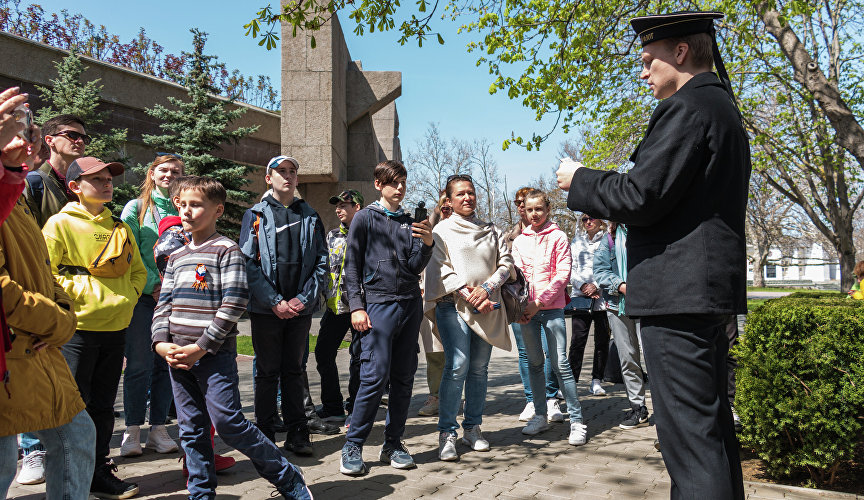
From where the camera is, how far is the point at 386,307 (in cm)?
462

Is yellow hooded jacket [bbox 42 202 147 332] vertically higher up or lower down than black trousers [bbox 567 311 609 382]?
higher up

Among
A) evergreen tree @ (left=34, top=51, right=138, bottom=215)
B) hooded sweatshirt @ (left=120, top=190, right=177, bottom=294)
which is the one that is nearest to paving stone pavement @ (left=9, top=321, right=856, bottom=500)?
hooded sweatshirt @ (left=120, top=190, right=177, bottom=294)

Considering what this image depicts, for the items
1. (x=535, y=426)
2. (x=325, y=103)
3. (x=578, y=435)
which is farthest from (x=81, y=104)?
(x=578, y=435)

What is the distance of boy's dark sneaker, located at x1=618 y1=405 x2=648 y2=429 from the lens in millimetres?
5914

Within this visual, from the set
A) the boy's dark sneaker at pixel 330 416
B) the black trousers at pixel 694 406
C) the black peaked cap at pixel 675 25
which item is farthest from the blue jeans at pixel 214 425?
the black peaked cap at pixel 675 25

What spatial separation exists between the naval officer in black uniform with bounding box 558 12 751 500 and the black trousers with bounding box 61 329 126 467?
10.8 feet


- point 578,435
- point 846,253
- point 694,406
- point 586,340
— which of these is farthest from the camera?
point 846,253

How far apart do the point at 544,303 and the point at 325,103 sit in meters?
12.3

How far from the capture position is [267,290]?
470cm

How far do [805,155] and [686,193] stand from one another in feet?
57.1

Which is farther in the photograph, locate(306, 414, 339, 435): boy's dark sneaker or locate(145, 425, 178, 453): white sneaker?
locate(306, 414, 339, 435): boy's dark sneaker

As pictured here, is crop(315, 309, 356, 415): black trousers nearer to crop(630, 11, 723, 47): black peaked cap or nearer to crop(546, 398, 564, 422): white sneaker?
crop(546, 398, 564, 422): white sneaker

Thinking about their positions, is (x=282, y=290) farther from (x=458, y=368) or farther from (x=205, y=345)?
(x=458, y=368)

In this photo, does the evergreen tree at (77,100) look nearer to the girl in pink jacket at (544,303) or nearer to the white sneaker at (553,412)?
the girl in pink jacket at (544,303)
